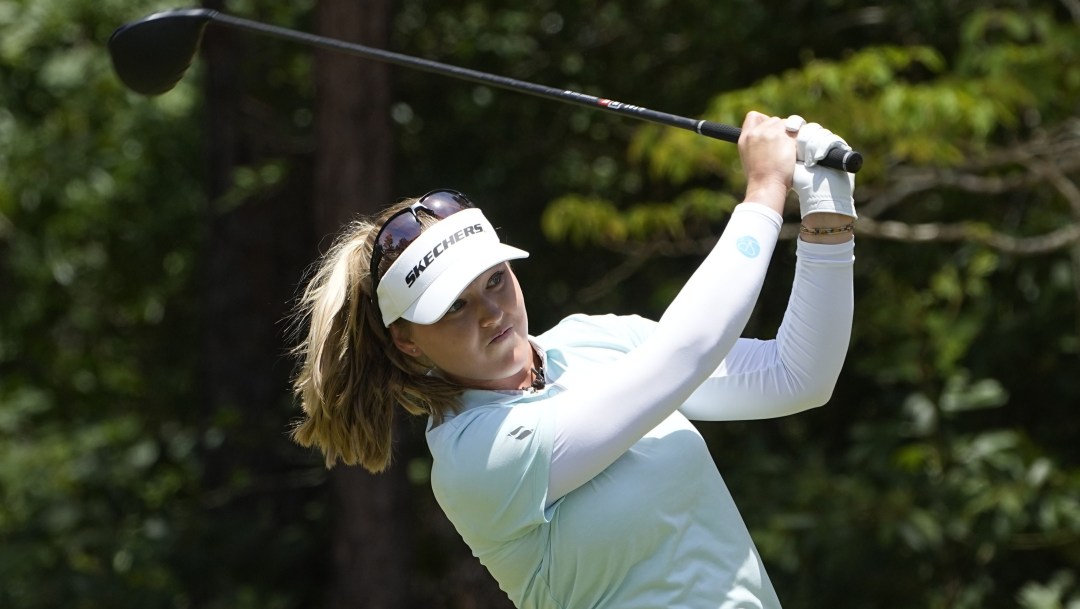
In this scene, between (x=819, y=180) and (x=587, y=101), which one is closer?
(x=819, y=180)

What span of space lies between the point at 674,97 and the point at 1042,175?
1754mm

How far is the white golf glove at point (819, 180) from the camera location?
185cm

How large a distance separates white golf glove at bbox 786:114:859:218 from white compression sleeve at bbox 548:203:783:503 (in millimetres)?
82

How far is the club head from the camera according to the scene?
2.80 meters

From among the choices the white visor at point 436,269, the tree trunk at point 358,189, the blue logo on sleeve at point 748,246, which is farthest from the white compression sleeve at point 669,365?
A: the tree trunk at point 358,189

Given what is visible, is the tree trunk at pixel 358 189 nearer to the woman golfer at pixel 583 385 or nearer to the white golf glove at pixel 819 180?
the woman golfer at pixel 583 385

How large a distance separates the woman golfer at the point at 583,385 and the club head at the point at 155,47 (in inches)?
38.1

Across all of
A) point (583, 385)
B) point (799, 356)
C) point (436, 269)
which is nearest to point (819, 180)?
point (799, 356)

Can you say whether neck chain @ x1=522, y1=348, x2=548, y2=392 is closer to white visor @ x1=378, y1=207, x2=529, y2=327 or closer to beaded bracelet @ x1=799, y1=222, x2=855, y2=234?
white visor @ x1=378, y1=207, x2=529, y2=327

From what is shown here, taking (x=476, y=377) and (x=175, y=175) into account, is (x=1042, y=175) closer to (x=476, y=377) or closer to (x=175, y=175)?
(x=476, y=377)

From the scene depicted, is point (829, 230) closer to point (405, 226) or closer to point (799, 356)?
point (799, 356)

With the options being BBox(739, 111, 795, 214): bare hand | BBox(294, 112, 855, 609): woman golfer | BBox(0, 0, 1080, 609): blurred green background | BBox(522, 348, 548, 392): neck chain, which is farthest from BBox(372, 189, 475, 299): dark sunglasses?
BBox(0, 0, 1080, 609): blurred green background

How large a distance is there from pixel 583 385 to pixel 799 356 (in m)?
0.34

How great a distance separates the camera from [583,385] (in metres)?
1.83
